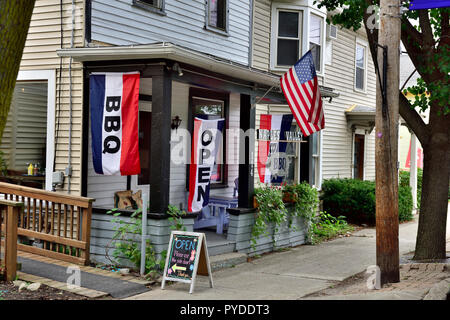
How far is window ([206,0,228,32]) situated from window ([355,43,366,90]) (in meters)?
8.15

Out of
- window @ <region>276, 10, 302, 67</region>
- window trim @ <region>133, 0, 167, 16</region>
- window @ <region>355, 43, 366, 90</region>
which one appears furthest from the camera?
window @ <region>355, 43, 366, 90</region>

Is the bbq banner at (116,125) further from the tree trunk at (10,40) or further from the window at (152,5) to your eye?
the tree trunk at (10,40)

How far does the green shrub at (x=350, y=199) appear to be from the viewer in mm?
16422

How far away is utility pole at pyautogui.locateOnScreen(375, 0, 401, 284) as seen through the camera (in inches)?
304

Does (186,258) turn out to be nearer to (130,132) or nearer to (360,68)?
(130,132)

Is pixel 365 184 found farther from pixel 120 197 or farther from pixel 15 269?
pixel 15 269

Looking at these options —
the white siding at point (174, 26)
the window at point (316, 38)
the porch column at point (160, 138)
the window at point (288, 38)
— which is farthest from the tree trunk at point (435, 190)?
the window at point (316, 38)

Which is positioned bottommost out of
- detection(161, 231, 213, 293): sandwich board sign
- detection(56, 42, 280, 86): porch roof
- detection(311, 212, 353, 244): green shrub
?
detection(311, 212, 353, 244): green shrub

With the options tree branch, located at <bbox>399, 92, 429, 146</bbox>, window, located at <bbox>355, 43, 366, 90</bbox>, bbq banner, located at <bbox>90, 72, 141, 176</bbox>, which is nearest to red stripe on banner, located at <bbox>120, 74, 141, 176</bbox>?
bbq banner, located at <bbox>90, 72, 141, 176</bbox>

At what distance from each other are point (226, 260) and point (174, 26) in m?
4.80

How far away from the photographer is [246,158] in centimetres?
1087

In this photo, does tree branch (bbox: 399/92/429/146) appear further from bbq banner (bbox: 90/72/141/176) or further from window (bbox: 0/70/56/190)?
window (bbox: 0/70/56/190)

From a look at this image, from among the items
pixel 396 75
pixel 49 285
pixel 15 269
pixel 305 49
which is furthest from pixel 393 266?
pixel 305 49

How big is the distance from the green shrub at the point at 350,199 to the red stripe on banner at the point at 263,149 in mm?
5599
